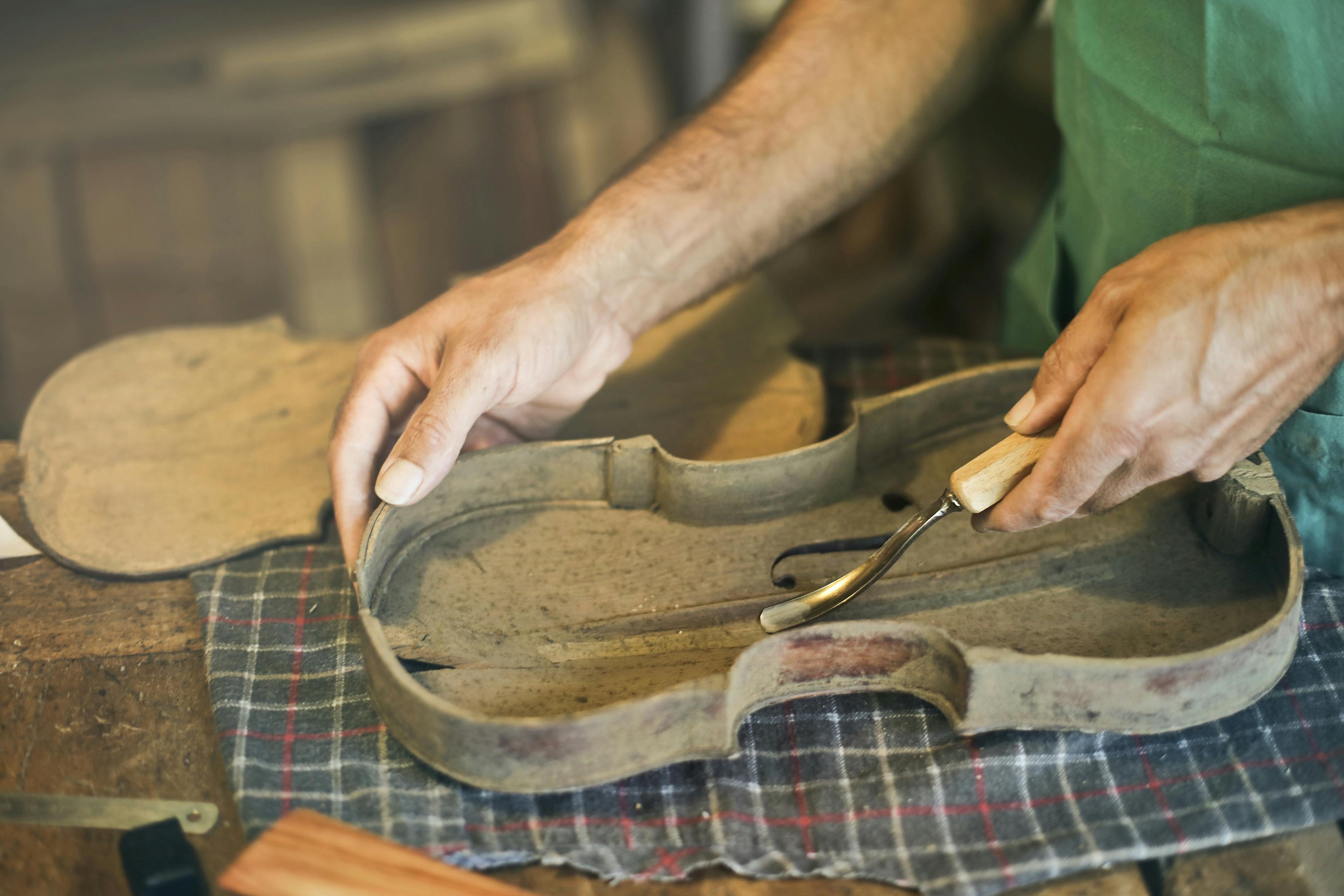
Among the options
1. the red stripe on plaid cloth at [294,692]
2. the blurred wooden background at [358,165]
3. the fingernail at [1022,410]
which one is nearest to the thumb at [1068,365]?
the fingernail at [1022,410]

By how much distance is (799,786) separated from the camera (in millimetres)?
990

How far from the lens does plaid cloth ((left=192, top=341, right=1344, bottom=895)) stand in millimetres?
935

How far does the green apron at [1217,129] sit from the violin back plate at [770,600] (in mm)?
108

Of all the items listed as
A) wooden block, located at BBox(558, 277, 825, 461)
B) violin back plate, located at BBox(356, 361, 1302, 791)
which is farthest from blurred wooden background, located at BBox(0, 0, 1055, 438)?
violin back plate, located at BBox(356, 361, 1302, 791)

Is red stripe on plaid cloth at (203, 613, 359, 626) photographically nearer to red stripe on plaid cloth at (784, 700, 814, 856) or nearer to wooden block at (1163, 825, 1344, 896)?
red stripe on plaid cloth at (784, 700, 814, 856)

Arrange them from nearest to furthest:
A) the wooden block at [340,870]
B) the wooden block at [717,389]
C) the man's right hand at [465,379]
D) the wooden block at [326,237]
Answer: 1. the wooden block at [340,870]
2. the man's right hand at [465,379]
3. the wooden block at [717,389]
4. the wooden block at [326,237]

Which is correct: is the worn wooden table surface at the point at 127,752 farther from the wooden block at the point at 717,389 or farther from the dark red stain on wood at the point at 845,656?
the wooden block at the point at 717,389

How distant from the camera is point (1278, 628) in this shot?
0.97 meters

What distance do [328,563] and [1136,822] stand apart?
0.89 metres

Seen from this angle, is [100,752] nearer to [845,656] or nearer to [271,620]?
[271,620]

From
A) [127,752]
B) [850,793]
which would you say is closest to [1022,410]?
[850,793]

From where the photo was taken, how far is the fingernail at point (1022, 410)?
3.51ft

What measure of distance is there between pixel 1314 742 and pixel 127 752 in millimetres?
1161

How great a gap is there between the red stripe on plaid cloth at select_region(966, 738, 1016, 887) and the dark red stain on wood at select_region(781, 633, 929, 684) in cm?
11
